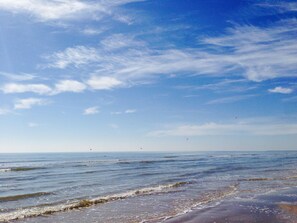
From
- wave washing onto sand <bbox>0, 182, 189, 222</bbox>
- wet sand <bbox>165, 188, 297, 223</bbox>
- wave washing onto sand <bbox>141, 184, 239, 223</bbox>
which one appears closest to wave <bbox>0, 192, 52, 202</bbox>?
wave washing onto sand <bbox>0, 182, 189, 222</bbox>

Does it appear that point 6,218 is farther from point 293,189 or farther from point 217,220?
point 293,189

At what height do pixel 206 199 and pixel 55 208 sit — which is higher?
pixel 55 208

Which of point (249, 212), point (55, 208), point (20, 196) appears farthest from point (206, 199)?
point (20, 196)

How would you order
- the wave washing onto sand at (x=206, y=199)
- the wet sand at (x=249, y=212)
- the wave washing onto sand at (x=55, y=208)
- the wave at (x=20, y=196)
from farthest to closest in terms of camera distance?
the wave at (x=20, y=196) < the wave washing onto sand at (x=55, y=208) < the wave washing onto sand at (x=206, y=199) < the wet sand at (x=249, y=212)

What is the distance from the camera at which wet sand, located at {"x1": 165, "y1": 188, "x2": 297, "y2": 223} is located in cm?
1394

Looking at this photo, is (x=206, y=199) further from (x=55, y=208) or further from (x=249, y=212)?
(x=55, y=208)

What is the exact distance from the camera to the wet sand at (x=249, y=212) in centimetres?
1394

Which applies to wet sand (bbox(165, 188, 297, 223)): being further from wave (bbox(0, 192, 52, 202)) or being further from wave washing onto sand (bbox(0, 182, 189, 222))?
wave (bbox(0, 192, 52, 202))

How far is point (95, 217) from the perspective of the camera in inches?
607

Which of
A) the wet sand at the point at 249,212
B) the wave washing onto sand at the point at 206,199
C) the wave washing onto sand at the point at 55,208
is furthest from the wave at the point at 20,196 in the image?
the wet sand at the point at 249,212

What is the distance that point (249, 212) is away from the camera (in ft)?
50.9

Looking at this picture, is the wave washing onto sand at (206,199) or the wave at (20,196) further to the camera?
the wave at (20,196)

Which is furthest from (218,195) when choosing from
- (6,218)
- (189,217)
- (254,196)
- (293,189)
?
(6,218)

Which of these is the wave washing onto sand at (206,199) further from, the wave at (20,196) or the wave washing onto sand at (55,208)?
the wave at (20,196)
